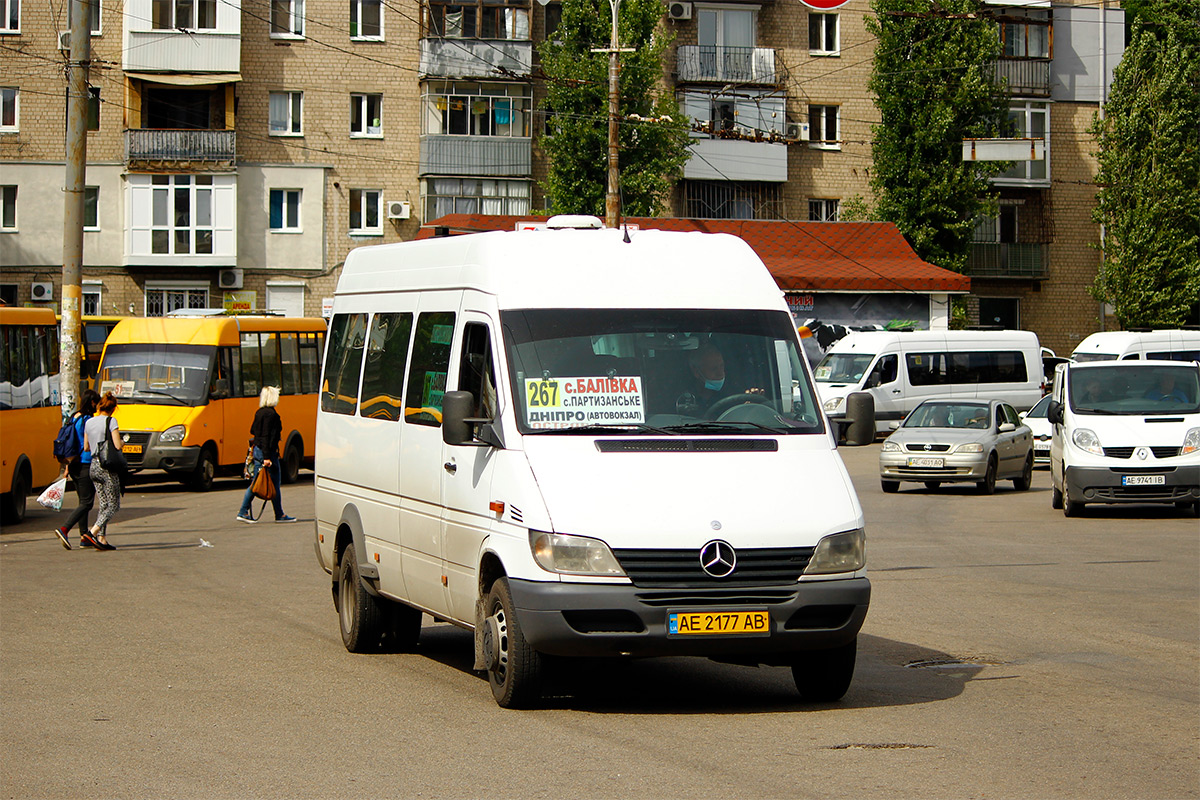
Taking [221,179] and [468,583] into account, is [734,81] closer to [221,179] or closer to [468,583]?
[221,179]

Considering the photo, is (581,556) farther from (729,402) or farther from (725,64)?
(725,64)

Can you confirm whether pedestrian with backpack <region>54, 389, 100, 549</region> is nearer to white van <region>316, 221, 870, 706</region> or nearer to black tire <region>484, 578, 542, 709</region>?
white van <region>316, 221, 870, 706</region>

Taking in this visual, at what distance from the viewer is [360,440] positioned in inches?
421

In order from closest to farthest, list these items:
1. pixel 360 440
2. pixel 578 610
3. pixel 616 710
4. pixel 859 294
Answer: pixel 578 610
pixel 616 710
pixel 360 440
pixel 859 294

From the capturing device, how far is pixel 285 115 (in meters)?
52.0

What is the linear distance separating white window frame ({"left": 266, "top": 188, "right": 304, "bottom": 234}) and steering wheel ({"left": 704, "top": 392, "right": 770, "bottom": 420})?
4468cm

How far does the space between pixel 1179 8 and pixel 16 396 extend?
50.7 meters

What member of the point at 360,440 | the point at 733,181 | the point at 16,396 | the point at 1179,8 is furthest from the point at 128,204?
the point at 360,440

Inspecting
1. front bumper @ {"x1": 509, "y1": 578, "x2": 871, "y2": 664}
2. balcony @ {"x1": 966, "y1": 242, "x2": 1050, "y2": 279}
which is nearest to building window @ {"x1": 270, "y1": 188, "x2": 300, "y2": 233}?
balcony @ {"x1": 966, "y1": 242, "x2": 1050, "y2": 279}

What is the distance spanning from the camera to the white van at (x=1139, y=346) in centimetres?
3966

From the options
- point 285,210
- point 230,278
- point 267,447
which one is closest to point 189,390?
point 267,447

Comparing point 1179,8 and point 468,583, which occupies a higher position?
point 1179,8

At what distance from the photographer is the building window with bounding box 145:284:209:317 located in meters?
51.4

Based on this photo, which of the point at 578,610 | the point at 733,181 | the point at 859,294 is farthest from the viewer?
the point at 733,181
